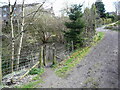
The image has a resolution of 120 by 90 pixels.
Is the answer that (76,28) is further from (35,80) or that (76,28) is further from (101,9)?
(101,9)

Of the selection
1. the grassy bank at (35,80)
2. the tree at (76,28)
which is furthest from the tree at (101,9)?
the grassy bank at (35,80)

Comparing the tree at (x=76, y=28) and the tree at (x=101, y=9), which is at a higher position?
the tree at (x=101, y=9)

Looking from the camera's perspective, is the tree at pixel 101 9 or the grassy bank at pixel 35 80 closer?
the grassy bank at pixel 35 80

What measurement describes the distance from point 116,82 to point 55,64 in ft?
9.72

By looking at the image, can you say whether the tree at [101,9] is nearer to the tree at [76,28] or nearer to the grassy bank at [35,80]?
the tree at [76,28]

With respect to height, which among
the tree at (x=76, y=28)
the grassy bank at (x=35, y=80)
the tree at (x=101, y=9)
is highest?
the tree at (x=101, y=9)

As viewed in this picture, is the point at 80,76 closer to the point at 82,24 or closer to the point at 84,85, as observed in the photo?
the point at 84,85

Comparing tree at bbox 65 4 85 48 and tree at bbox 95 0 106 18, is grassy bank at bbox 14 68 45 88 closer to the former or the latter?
tree at bbox 65 4 85 48

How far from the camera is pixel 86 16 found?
42.3 ft

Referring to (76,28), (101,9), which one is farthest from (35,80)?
(101,9)

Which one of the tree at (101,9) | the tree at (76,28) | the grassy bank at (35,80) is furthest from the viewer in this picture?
the tree at (101,9)

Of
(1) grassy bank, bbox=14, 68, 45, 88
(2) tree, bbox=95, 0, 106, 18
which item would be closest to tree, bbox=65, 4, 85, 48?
(1) grassy bank, bbox=14, 68, 45, 88

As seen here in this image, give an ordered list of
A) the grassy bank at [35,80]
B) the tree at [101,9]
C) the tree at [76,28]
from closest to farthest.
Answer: the grassy bank at [35,80], the tree at [76,28], the tree at [101,9]

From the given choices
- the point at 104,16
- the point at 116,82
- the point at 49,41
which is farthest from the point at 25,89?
the point at 104,16
